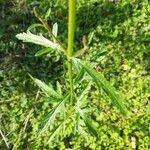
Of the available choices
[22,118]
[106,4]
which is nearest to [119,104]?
[22,118]

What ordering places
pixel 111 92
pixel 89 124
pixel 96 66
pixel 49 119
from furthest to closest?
pixel 96 66
pixel 89 124
pixel 49 119
pixel 111 92

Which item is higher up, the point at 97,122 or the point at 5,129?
the point at 5,129

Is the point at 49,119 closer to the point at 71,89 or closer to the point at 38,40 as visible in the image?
the point at 71,89

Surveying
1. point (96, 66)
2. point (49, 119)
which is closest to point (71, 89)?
point (49, 119)

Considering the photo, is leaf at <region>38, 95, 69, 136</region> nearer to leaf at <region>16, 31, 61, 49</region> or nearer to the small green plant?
the small green plant

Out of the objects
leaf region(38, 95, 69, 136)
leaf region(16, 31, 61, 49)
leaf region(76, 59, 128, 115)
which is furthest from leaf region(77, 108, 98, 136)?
leaf region(76, 59, 128, 115)

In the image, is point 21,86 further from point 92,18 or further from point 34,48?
point 92,18
